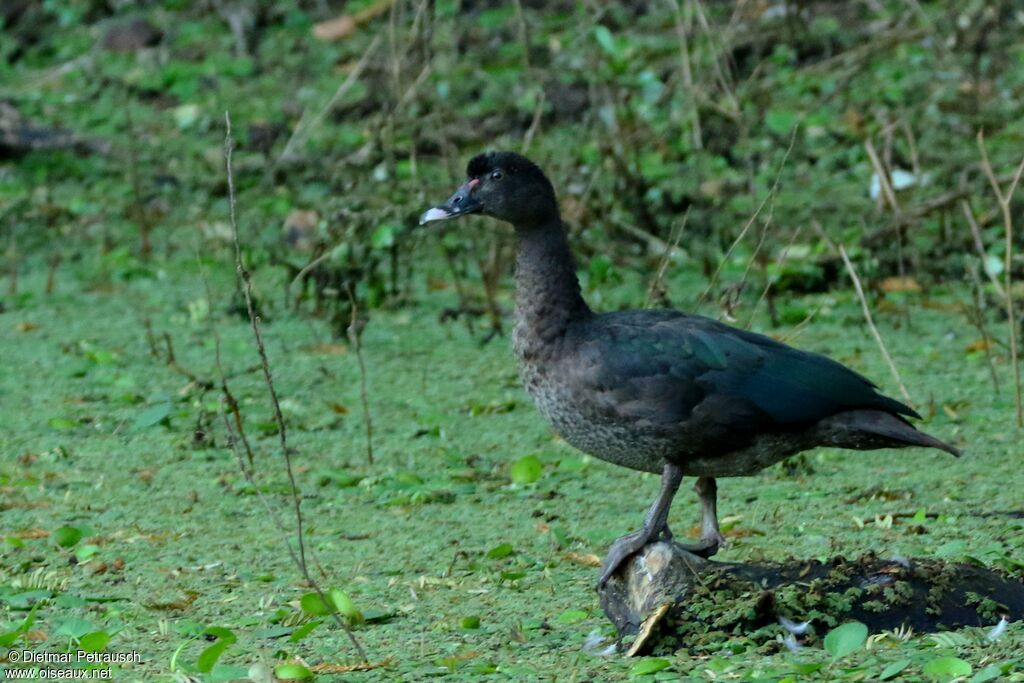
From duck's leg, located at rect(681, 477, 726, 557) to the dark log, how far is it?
32cm

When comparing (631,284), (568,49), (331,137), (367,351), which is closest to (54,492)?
(367,351)

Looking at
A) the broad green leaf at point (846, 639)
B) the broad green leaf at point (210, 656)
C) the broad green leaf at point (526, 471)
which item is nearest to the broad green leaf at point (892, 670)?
the broad green leaf at point (846, 639)

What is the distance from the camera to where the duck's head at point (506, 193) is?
15.6ft

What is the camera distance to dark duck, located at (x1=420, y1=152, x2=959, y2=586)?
14.0 ft

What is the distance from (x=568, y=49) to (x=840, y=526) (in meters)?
5.64

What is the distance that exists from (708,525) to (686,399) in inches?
15.2

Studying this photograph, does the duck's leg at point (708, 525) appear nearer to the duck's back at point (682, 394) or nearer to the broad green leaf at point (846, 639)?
the duck's back at point (682, 394)

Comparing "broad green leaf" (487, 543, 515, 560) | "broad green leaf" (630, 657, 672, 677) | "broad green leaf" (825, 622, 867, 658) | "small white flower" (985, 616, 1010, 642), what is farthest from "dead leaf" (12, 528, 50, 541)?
"small white flower" (985, 616, 1010, 642)

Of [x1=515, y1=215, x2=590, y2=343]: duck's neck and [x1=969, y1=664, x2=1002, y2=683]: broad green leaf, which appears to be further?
[x1=515, y1=215, x2=590, y2=343]: duck's neck

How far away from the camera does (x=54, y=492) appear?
5.29 metres

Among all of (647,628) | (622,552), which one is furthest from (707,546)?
(647,628)

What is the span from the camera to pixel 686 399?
4.27m

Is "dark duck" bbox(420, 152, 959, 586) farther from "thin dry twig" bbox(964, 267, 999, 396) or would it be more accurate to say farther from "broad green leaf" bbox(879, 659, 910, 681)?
"thin dry twig" bbox(964, 267, 999, 396)

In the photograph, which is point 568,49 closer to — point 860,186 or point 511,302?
point 860,186
